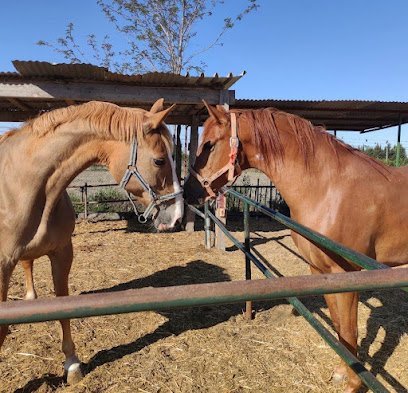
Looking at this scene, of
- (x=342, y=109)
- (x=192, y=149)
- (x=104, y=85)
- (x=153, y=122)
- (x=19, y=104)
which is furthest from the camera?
(x=342, y=109)

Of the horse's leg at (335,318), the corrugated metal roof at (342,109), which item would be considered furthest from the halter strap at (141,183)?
the corrugated metal roof at (342,109)

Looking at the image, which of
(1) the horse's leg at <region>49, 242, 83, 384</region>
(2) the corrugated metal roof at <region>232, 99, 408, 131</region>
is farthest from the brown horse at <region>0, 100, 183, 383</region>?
(2) the corrugated metal roof at <region>232, 99, 408, 131</region>

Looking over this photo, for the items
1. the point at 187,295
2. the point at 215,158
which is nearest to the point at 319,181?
the point at 215,158

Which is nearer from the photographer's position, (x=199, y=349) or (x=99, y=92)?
(x=199, y=349)

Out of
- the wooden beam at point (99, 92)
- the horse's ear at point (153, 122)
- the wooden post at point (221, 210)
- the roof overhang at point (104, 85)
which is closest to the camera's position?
the horse's ear at point (153, 122)

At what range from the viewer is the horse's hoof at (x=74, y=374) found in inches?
96.6

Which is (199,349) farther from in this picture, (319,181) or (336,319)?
(319,181)

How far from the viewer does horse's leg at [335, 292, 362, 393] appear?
228cm

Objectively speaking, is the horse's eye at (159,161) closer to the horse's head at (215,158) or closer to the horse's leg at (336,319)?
the horse's head at (215,158)

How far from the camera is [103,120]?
202 centimetres

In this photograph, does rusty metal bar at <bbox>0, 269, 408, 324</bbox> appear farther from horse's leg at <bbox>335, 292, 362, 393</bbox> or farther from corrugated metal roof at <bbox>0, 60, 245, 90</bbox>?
corrugated metal roof at <bbox>0, 60, 245, 90</bbox>

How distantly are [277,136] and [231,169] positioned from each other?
15.9 inches

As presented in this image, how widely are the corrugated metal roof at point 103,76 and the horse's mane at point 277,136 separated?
2.54m

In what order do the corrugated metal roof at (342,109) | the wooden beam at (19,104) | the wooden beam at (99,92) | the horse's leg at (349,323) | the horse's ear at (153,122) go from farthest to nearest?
the corrugated metal roof at (342,109) → the wooden beam at (19,104) → the wooden beam at (99,92) → the horse's leg at (349,323) → the horse's ear at (153,122)
